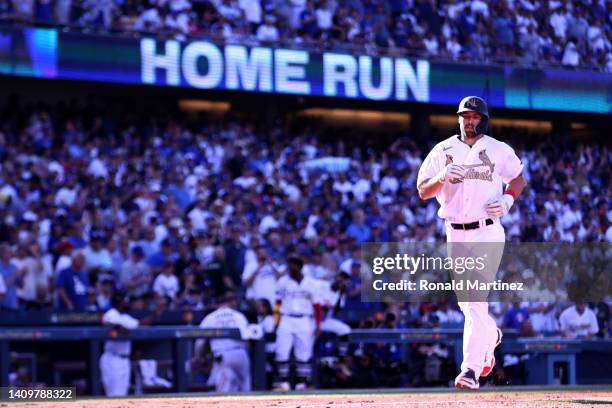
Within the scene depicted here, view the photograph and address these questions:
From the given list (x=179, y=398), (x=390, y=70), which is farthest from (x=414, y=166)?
(x=179, y=398)

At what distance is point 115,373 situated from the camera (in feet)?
44.1

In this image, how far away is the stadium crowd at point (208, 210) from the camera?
50.3 feet

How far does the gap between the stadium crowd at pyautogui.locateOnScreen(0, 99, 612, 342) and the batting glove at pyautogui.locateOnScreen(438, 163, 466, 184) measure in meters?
6.35

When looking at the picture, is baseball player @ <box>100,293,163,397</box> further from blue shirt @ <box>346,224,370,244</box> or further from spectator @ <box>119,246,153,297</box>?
blue shirt @ <box>346,224,370,244</box>

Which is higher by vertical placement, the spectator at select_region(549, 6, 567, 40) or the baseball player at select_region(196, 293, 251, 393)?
the spectator at select_region(549, 6, 567, 40)

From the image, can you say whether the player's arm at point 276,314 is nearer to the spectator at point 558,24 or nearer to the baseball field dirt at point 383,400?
the baseball field dirt at point 383,400

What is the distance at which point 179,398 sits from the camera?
36.9ft

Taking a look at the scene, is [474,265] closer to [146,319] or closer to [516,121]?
[146,319]

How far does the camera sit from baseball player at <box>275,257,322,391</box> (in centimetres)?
1441

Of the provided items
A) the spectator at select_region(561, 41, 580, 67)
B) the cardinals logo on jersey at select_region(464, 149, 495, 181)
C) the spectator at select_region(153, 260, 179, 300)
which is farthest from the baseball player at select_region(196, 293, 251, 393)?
the spectator at select_region(561, 41, 580, 67)

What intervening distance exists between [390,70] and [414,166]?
2417 millimetres

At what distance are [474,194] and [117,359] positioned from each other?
5574 millimetres

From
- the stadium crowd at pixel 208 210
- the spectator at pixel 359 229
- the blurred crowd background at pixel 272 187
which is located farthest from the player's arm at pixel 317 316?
the spectator at pixel 359 229

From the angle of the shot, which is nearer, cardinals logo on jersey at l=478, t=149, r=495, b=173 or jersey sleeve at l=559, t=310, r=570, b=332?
cardinals logo on jersey at l=478, t=149, r=495, b=173
